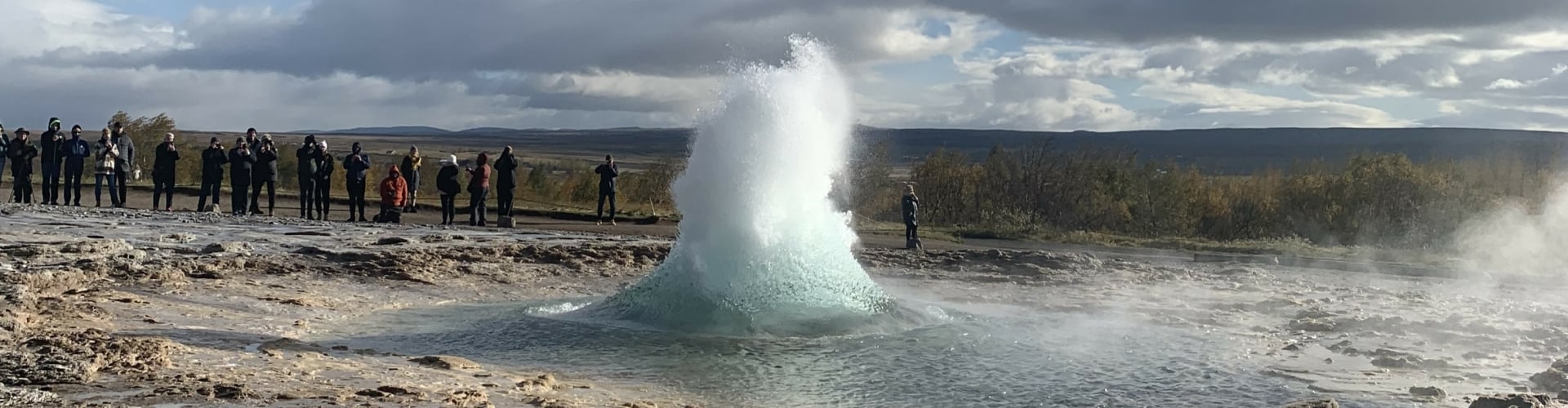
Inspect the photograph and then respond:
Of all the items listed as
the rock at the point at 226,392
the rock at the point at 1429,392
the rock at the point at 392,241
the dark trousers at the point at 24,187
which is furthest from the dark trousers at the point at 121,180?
the rock at the point at 1429,392

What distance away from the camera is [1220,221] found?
37469 millimetres

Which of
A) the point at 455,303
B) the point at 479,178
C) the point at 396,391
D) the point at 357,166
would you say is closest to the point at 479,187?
the point at 479,178

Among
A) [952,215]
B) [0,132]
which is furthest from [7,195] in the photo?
[952,215]

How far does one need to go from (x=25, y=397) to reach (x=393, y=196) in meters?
13.1

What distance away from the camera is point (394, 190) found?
18281 mm

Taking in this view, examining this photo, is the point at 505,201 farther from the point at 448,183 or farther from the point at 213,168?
the point at 213,168

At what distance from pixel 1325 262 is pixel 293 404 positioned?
14980 millimetres

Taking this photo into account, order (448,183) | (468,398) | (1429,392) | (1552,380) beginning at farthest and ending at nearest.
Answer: (448,183)
(1552,380)
(1429,392)
(468,398)

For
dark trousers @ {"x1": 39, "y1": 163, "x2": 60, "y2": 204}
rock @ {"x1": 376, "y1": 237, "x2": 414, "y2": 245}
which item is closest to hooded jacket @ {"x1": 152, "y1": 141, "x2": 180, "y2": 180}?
dark trousers @ {"x1": 39, "y1": 163, "x2": 60, "y2": 204}

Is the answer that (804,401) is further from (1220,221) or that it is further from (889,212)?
(1220,221)

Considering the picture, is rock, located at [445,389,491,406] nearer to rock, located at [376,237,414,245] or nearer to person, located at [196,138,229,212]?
rock, located at [376,237,414,245]

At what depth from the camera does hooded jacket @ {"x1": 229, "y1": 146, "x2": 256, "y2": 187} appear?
18.1 metres

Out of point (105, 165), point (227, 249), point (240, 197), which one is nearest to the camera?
point (227, 249)

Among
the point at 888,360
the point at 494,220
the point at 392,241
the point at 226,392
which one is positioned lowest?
the point at 494,220
